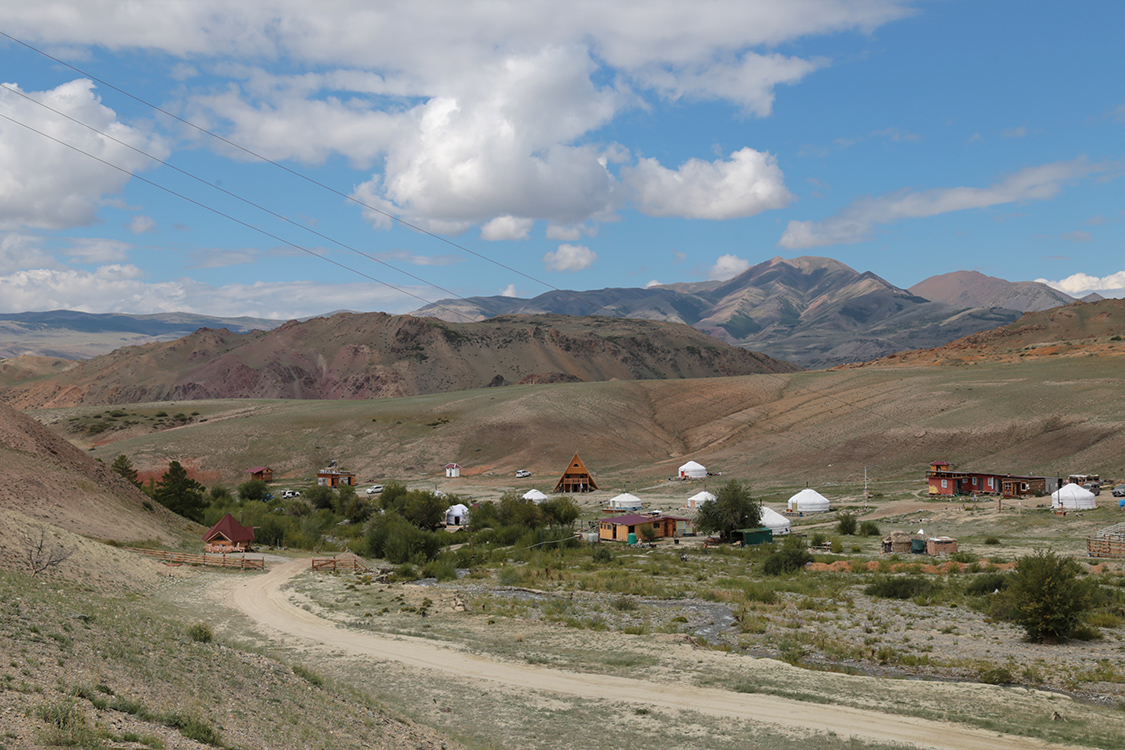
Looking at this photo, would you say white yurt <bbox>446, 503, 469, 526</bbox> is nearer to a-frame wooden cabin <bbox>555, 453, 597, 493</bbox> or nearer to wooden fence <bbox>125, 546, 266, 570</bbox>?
a-frame wooden cabin <bbox>555, 453, 597, 493</bbox>

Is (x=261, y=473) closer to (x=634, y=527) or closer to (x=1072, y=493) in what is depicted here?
(x=634, y=527)

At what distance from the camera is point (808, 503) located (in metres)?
61.3

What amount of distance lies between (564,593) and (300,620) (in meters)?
11.6

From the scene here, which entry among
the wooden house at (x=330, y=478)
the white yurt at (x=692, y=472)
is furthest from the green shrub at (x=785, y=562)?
the wooden house at (x=330, y=478)

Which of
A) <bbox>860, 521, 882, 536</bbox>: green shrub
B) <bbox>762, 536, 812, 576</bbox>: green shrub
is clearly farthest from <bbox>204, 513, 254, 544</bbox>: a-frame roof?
<bbox>860, 521, 882, 536</bbox>: green shrub

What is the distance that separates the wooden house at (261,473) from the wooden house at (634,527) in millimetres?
52821

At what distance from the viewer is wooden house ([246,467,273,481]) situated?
93162 mm

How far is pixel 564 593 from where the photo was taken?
36094 mm

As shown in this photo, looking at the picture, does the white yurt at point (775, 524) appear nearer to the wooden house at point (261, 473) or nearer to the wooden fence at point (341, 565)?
the wooden fence at point (341, 565)

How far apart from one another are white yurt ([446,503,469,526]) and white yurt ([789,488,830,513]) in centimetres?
2464

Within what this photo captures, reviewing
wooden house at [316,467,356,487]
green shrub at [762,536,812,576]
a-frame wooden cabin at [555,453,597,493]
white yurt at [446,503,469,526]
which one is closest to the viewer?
green shrub at [762,536,812,576]

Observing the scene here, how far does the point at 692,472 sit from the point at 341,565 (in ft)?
154

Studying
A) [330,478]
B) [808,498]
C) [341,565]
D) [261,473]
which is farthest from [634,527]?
[261,473]

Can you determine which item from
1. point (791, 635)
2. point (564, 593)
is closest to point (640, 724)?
point (791, 635)
